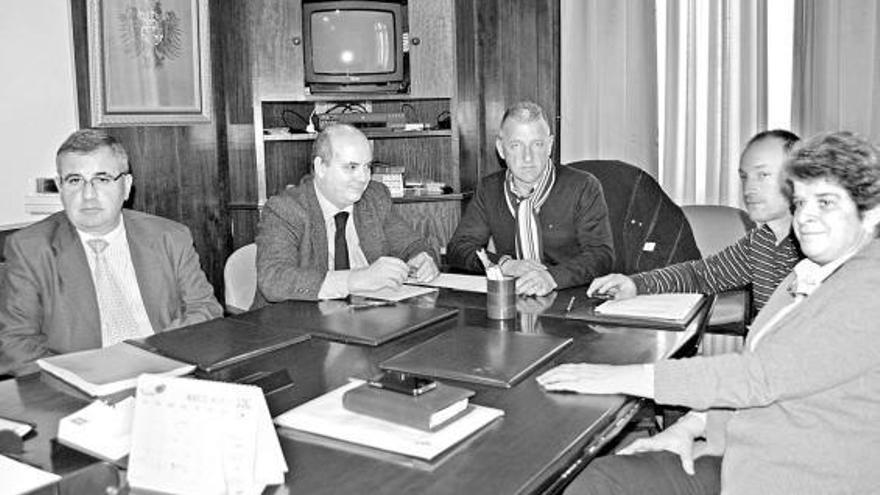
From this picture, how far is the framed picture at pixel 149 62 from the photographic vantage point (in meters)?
3.83

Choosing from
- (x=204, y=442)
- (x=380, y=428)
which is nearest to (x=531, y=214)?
(x=380, y=428)

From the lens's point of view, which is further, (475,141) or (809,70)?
(475,141)

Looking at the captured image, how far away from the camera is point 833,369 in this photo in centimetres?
144

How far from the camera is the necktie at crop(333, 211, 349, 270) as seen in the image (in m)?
2.70

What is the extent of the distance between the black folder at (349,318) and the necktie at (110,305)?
322 millimetres

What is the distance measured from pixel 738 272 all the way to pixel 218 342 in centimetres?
149

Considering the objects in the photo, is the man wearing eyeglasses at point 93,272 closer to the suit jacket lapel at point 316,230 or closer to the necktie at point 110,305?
the necktie at point 110,305

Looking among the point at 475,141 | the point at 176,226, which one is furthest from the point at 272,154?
the point at 176,226

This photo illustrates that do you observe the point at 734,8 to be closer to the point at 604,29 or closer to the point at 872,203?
the point at 604,29

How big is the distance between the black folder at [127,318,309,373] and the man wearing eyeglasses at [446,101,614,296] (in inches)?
44.9

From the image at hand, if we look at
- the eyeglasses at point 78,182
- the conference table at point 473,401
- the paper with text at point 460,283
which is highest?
the eyeglasses at point 78,182

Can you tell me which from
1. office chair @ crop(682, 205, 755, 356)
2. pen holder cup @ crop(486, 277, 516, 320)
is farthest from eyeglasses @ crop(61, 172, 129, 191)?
office chair @ crop(682, 205, 755, 356)

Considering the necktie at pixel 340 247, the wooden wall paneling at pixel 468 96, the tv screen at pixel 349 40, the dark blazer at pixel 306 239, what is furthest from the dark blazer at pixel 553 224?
the tv screen at pixel 349 40

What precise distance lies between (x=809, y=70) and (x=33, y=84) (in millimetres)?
3448
